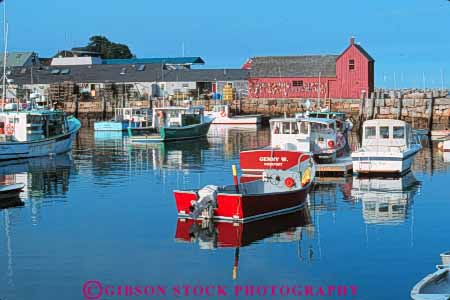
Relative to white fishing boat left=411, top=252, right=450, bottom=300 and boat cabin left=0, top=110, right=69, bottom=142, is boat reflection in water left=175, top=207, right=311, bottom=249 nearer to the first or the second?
white fishing boat left=411, top=252, right=450, bottom=300

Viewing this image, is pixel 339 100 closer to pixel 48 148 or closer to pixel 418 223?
pixel 48 148

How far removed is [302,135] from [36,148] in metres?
13.4

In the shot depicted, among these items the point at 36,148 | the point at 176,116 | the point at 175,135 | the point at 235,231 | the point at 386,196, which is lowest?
the point at 235,231

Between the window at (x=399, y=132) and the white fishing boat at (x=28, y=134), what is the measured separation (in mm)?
16504

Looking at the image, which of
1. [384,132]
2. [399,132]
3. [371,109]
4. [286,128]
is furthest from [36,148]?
[371,109]

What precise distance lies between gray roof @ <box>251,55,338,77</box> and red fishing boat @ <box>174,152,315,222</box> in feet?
171

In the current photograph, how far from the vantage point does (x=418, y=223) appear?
20938 millimetres

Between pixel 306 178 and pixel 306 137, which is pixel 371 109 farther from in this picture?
pixel 306 178

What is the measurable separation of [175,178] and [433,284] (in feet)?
62.1

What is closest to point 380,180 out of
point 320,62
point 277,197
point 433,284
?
point 277,197

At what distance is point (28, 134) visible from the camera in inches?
1543

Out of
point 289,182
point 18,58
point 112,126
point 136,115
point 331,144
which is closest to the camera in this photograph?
point 289,182

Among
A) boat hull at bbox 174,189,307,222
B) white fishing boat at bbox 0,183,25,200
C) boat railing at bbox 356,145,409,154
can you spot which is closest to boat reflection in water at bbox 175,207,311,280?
boat hull at bbox 174,189,307,222

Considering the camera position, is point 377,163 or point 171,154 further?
point 171,154
